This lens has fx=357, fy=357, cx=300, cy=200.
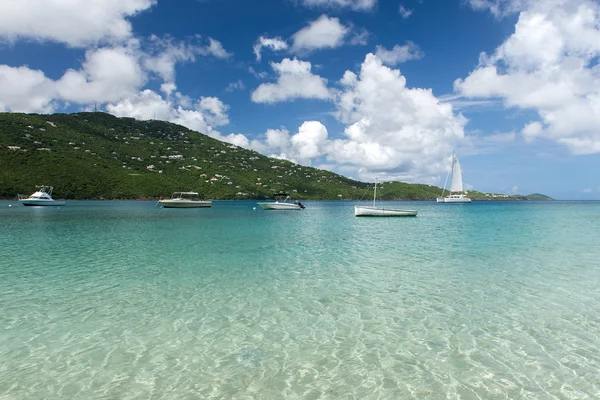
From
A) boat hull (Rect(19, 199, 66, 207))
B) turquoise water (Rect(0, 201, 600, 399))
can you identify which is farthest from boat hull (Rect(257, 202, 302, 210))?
turquoise water (Rect(0, 201, 600, 399))

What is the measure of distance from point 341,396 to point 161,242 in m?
29.6

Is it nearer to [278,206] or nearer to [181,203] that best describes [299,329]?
[278,206]

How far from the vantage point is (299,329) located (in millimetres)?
11266

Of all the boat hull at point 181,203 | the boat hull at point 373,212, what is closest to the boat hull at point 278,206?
the boat hull at point 181,203

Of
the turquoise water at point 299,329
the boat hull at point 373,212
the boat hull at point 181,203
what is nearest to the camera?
the turquoise water at point 299,329

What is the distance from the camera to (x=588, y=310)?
42.6ft

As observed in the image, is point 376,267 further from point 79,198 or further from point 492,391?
point 79,198

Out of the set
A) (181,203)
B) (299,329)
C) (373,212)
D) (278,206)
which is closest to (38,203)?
(181,203)

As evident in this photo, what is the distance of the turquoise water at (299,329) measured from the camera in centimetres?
782

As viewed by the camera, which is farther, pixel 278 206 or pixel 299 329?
pixel 278 206

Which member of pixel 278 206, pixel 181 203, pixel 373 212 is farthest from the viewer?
pixel 181 203

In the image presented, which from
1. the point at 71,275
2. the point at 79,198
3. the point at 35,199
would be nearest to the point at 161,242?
the point at 71,275

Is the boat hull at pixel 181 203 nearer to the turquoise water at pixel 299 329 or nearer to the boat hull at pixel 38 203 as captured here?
the boat hull at pixel 38 203

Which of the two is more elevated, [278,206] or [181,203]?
[278,206]
